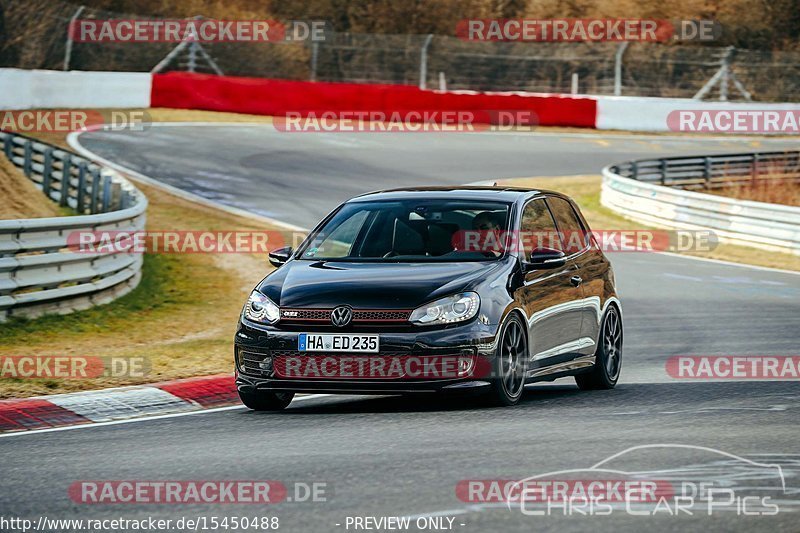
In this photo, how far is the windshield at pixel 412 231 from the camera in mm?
10438

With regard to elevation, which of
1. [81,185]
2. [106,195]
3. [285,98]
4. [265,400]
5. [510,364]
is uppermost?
[510,364]

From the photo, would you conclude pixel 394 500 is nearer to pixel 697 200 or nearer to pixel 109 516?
pixel 109 516

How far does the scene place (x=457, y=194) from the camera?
10.9 metres

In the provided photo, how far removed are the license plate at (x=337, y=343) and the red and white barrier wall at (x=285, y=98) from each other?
33.0 meters

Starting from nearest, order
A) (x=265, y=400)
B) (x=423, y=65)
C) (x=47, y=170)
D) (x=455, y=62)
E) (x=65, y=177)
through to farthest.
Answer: (x=265, y=400) → (x=65, y=177) → (x=47, y=170) → (x=423, y=65) → (x=455, y=62)

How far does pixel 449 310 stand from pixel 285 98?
112 ft

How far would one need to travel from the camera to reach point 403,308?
940cm

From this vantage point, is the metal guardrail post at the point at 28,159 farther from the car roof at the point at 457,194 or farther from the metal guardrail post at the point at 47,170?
the car roof at the point at 457,194

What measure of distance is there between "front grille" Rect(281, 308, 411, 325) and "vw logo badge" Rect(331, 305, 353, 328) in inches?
1.1

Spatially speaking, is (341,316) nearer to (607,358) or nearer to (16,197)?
(607,358)

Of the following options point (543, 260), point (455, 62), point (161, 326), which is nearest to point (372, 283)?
point (543, 260)

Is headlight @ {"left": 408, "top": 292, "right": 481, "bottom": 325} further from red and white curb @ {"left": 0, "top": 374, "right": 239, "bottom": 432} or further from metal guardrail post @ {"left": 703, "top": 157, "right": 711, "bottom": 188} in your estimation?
metal guardrail post @ {"left": 703, "top": 157, "right": 711, "bottom": 188}

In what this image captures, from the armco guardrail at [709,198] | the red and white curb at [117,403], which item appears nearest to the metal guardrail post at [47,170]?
the armco guardrail at [709,198]

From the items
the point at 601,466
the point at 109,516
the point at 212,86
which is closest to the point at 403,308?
the point at 601,466
